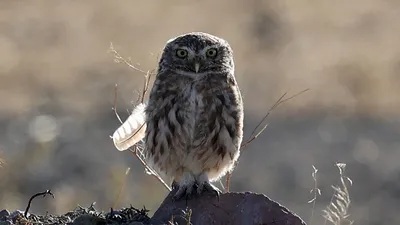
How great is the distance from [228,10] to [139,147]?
15081 mm

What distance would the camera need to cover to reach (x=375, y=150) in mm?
13859

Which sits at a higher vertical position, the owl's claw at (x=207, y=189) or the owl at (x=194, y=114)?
the owl at (x=194, y=114)

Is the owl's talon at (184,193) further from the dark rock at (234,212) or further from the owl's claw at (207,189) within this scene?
the dark rock at (234,212)

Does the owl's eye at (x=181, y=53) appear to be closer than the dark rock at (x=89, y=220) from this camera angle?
No

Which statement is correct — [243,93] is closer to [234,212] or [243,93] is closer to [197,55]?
[197,55]

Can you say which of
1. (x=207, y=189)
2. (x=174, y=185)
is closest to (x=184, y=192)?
(x=207, y=189)

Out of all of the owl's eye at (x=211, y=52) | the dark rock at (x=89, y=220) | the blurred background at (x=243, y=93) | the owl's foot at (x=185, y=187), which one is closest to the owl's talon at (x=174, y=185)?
the owl's foot at (x=185, y=187)

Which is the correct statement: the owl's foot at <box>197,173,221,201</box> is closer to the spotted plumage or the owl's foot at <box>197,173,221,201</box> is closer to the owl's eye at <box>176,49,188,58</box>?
the spotted plumage

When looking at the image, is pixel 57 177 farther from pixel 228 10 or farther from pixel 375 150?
pixel 228 10

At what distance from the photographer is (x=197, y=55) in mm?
6250

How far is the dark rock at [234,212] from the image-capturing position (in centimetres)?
527

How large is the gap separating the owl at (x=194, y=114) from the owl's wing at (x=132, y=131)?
90mm

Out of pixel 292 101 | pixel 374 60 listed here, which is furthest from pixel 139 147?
pixel 374 60

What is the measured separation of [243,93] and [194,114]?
460cm
